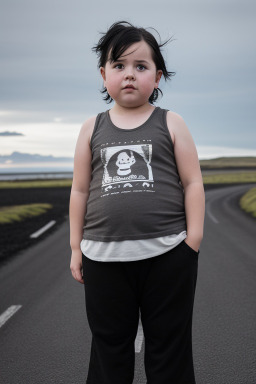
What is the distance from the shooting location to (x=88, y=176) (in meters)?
2.48

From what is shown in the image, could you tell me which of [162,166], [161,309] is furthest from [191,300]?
[162,166]

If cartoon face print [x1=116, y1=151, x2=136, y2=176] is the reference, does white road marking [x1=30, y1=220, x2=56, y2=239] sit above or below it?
below

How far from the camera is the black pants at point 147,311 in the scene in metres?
2.24

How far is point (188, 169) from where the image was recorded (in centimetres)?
234

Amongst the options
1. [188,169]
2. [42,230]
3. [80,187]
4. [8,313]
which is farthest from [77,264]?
[42,230]

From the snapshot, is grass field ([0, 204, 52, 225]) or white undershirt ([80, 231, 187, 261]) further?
grass field ([0, 204, 52, 225])

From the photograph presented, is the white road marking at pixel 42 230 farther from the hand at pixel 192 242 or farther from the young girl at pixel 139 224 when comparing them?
the hand at pixel 192 242

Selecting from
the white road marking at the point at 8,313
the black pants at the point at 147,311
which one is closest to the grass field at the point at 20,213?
the white road marking at the point at 8,313

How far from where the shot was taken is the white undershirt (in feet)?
7.20

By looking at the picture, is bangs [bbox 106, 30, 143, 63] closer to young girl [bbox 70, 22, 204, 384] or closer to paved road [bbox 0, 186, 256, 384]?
young girl [bbox 70, 22, 204, 384]

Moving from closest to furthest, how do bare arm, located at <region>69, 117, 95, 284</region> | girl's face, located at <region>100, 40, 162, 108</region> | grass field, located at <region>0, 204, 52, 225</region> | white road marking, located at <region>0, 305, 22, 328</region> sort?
girl's face, located at <region>100, 40, 162, 108</region>, bare arm, located at <region>69, 117, 95, 284</region>, white road marking, located at <region>0, 305, 22, 328</region>, grass field, located at <region>0, 204, 52, 225</region>

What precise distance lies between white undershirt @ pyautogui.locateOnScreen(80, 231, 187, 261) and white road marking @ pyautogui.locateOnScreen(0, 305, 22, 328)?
3190 millimetres

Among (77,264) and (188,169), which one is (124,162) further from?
(77,264)

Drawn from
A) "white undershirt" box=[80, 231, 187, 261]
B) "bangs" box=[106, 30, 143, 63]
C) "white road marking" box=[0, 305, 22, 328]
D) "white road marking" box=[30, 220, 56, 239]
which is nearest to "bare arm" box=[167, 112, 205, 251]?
"white undershirt" box=[80, 231, 187, 261]
